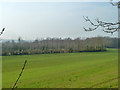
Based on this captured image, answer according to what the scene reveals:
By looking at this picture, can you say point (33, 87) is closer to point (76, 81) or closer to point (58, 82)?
point (58, 82)

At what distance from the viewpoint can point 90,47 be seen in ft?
120

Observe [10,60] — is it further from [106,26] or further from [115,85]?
[106,26]

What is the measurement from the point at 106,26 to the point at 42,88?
6.89 metres

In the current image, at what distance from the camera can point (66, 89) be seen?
966 cm

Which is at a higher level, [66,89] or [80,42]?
[80,42]

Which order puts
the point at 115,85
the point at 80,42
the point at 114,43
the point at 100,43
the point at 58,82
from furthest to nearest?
the point at 114,43 < the point at 100,43 < the point at 80,42 < the point at 58,82 < the point at 115,85

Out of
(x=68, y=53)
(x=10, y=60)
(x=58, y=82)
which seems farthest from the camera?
(x=68, y=53)

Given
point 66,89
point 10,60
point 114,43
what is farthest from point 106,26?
point 114,43

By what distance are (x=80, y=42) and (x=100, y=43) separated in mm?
9493

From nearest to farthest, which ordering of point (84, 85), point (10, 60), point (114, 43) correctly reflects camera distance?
point (84, 85) → point (10, 60) → point (114, 43)

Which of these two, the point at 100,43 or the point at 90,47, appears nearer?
the point at 90,47

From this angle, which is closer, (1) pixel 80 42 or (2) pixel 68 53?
(2) pixel 68 53

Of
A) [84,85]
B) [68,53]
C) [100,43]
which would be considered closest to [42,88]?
[84,85]

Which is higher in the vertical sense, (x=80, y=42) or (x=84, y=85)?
(x=80, y=42)
